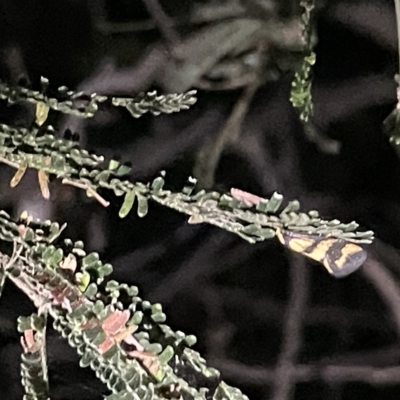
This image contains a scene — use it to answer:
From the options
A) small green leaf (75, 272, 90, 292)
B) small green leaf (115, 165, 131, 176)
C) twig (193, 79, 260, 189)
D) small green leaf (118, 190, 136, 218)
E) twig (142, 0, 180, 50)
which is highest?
twig (142, 0, 180, 50)

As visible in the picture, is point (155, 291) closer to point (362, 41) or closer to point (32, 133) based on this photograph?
point (32, 133)

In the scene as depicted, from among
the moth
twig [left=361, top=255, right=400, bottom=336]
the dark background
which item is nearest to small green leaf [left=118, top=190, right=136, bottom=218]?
the dark background

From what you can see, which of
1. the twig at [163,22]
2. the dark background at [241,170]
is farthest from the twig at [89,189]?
the twig at [163,22]

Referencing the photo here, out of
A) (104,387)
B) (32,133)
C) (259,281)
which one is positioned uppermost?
(32,133)

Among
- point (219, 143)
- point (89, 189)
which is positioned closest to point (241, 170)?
point (219, 143)

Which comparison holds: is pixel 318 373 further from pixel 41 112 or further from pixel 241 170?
pixel 41 112

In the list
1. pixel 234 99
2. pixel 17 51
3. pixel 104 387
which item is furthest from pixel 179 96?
pixel 104 387

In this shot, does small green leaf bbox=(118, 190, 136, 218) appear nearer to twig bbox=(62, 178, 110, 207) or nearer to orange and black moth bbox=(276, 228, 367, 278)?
twig bbox=(62, 178, 110, 207)

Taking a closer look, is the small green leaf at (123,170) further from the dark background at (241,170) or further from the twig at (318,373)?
the twig at (318,373)
